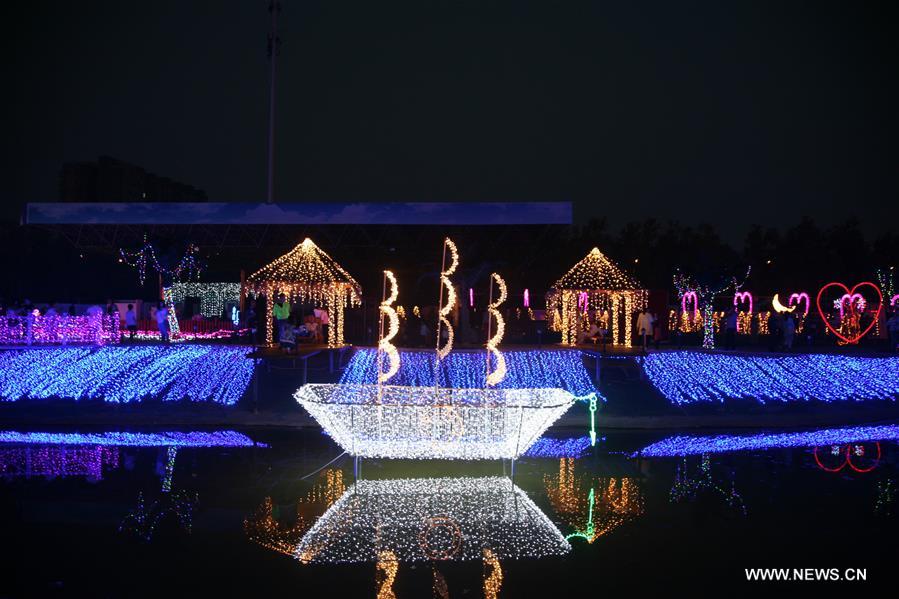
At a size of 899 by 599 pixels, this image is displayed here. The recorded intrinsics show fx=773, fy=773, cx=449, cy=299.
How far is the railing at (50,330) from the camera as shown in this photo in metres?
18.7

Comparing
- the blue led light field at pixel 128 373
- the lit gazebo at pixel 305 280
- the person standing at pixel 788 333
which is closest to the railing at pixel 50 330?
the blue led light field at pixel 128 373

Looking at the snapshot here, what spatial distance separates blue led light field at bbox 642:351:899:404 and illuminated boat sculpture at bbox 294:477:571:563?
7.91 metres

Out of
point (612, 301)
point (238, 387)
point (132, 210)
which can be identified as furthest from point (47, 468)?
point (612, 301)

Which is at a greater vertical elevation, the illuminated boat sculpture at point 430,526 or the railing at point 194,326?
the railing at point 194,326

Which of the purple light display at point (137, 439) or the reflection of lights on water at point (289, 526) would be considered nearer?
the reflection of lights on water at point (289, 526)

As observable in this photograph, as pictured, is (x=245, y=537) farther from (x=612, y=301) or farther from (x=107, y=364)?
(x=612, y=301)

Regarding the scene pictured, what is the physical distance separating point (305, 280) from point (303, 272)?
1.04 ft

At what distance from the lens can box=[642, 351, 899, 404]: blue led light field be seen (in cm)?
1535

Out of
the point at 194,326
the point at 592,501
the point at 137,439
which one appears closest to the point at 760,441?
the point at 592,501

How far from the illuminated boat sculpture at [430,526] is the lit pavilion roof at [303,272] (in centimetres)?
1129

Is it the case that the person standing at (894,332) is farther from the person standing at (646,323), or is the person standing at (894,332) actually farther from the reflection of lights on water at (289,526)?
the reflection of lights on water at (289,526)

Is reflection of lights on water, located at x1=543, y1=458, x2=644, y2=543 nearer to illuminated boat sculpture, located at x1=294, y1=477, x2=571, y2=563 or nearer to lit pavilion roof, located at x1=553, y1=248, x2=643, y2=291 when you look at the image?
illuminated boat sculpture, located at x1=294, y1=477, x2=571, y2=563

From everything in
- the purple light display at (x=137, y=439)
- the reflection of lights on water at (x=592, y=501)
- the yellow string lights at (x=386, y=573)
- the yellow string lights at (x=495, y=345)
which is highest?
the yellow string lights at (x=495, y=345)

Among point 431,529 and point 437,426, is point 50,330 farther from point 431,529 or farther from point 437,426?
point 431,529
